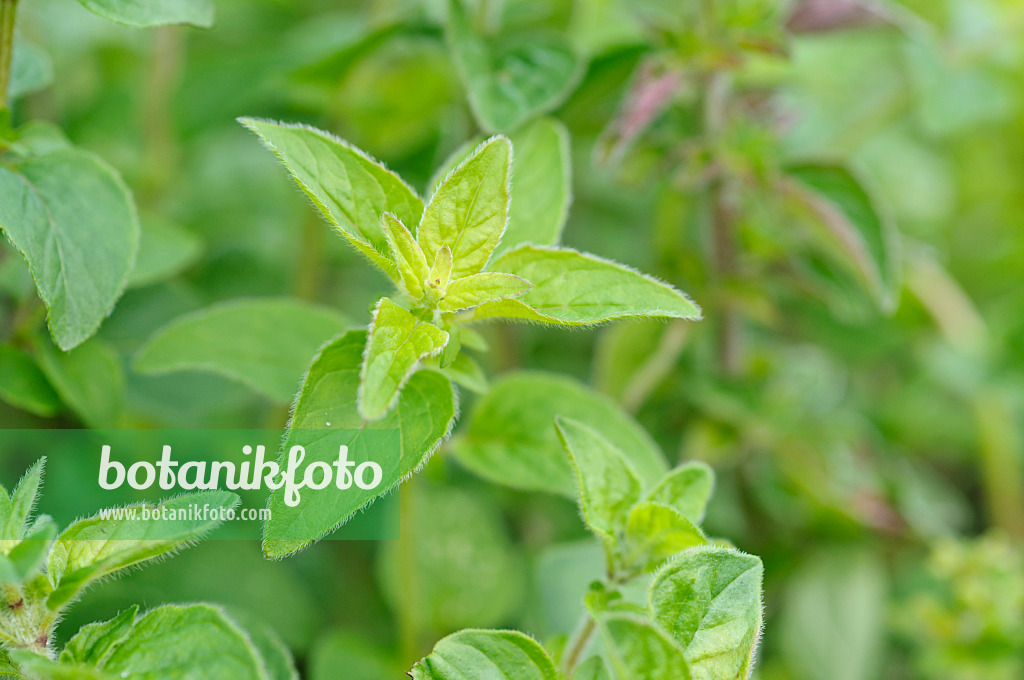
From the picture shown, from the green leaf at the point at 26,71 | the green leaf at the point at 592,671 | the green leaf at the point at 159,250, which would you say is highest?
the green leaf at the point at 26,71

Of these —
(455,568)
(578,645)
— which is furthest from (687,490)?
(455,568)

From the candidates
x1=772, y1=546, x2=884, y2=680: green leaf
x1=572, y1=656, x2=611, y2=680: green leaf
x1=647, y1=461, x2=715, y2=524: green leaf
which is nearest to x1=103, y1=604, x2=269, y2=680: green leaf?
x1=572, y1=656, x2=611, y2=680: green leaf

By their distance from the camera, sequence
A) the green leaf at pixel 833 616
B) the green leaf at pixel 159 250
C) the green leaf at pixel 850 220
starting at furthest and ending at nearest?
the green leaf at pixel 833 616 → the green leaf at pixel 850 220 → the green leaf at pixel 159 250

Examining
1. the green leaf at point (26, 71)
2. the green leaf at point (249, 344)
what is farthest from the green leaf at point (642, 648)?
the green leaf at point (26, 71)

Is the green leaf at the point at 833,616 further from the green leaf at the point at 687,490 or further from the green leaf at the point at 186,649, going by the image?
the green leaf at the point at 186,649

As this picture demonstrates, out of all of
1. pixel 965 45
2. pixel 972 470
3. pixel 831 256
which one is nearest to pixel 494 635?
pixel 831 256

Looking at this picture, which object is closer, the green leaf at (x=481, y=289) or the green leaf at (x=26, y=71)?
the green leaf at (x=481, y=289)

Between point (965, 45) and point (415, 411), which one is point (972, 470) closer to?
point (965, 45)

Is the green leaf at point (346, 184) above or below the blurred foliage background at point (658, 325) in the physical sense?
above
